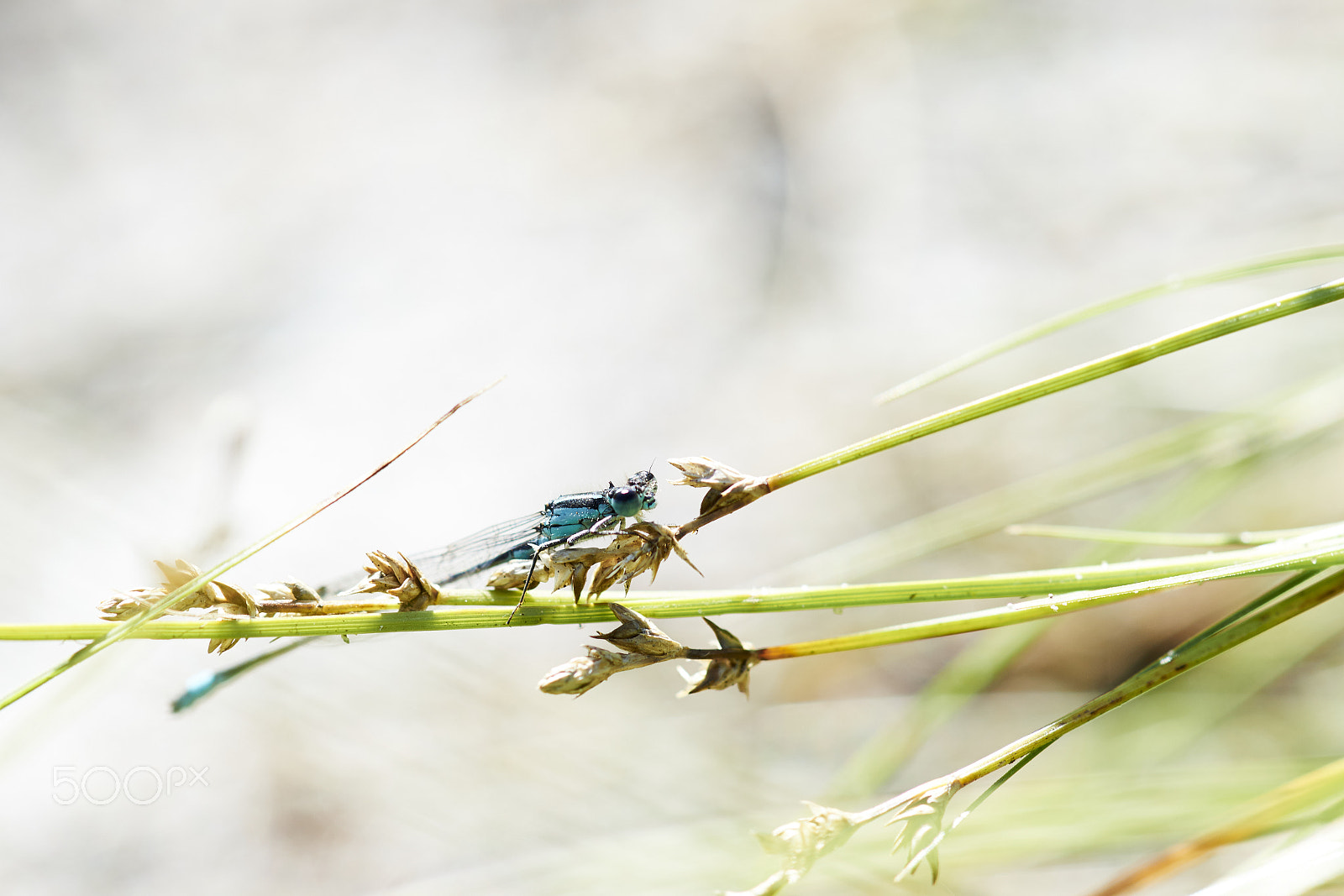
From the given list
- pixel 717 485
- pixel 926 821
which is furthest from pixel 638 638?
pixel 926 821

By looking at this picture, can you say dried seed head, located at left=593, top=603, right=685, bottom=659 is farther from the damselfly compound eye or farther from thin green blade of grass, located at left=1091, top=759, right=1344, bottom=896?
thin green blade of grass, located at left=1091, top=759, right=1344, bottom=896

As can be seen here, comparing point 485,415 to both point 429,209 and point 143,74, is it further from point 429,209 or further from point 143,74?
point 143,74

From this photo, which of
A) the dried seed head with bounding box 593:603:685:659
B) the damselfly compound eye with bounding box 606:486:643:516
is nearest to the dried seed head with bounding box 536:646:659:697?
the dried seed head with bounding box 593:603:685:659

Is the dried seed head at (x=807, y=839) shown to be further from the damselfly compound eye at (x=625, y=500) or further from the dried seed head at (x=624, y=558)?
the damselfly compound eye at (x=625, y=500)

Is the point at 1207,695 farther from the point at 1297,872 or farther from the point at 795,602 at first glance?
the point at 795,602

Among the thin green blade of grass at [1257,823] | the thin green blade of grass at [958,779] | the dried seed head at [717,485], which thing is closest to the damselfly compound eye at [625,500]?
the dried seed head at [717,485]

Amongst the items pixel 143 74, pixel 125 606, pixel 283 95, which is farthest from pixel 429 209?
pixel 125 606
